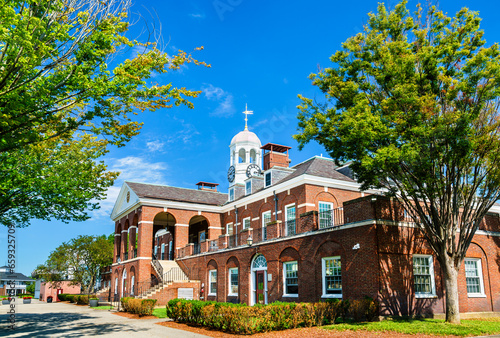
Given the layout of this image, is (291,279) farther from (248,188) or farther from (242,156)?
(242,156)

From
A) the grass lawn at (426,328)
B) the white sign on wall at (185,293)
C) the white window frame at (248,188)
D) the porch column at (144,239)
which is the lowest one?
the white sign on wall at (185,293)

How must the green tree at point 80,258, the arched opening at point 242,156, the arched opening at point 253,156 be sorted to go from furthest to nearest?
the green tree at point 80,258
the arched opening at point 242,156
the arched opening at point 253,156

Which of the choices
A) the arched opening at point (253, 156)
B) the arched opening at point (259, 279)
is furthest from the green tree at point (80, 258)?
the arched opening at point (259, 279)

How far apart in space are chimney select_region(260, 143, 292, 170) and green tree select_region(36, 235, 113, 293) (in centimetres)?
2909

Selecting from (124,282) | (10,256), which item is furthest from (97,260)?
(10,256)

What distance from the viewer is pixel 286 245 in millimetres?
22469

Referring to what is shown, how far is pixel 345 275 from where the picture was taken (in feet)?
59.5

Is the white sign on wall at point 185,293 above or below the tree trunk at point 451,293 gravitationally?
below

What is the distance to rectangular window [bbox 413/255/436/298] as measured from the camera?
17.9 metres

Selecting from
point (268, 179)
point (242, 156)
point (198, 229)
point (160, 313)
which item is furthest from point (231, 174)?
point (160, 313)

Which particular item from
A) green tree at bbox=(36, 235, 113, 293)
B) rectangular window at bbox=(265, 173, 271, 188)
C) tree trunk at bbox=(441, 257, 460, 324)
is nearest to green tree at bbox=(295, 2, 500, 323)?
tree trunk at bbox=(441, 257, 460, 324)

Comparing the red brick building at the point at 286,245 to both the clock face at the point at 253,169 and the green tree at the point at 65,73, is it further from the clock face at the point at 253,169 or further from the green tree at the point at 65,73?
the green tree at the point at 65,73

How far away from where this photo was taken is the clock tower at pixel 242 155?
42.5m

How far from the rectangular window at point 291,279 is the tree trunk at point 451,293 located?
795cm
